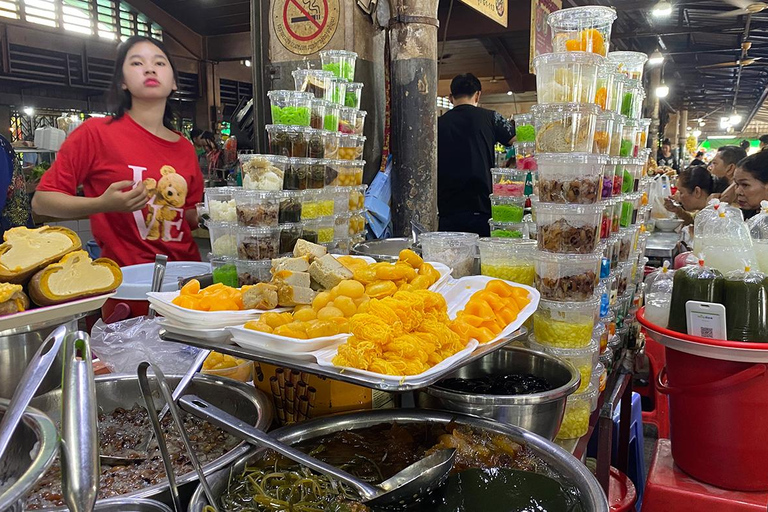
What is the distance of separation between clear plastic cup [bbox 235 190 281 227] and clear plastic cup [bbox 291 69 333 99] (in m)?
0.65

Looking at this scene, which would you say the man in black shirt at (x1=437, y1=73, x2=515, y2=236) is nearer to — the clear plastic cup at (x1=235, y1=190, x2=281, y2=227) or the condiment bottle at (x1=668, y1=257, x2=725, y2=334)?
the condiment bottle at (x1=668, y1=257, x2=725, y2=334)

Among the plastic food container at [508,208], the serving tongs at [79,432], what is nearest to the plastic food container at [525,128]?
the plastic food container at [508,208]

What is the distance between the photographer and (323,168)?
2180mm

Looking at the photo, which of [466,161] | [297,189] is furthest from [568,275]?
[466,161]

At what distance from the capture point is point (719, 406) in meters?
2.22

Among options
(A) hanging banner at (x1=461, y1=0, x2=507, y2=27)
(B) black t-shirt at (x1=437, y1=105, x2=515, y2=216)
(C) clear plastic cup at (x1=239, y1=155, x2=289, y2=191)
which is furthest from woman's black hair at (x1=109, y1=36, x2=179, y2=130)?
(B) black t-shirt at (x1=437, y1=105, x2=515, y2=216)

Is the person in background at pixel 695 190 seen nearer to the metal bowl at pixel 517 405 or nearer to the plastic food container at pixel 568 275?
the plastic food container at pixel 568 275

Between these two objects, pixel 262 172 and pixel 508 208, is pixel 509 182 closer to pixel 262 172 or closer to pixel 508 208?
pixel 508 208

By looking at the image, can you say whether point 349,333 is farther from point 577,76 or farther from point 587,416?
point 577,76

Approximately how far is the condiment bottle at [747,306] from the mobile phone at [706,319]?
0.06 metres

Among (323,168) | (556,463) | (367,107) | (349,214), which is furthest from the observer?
(367,107)

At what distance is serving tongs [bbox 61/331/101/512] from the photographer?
1.92 ft

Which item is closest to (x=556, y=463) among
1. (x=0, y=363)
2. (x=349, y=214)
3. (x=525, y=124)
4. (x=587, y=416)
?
(x=587, y=416)

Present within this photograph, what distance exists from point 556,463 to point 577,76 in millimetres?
1344
